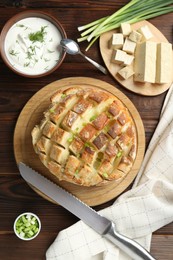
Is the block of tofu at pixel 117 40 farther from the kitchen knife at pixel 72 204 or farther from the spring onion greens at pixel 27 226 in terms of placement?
the spring onion greens at pixel 27 226

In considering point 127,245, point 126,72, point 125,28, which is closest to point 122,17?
point 125,28

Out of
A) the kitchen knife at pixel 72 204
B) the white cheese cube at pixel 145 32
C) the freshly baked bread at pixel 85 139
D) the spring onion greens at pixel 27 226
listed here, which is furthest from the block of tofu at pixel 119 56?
the spring onion greens at pixel 27 226

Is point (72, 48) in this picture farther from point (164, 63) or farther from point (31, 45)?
point (164, 63)

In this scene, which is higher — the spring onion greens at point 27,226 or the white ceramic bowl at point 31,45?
the white ceramic bowl at point 31,45

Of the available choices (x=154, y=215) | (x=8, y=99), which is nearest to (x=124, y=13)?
(x=8, y=99)

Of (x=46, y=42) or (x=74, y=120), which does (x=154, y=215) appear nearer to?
(x=74, y=120)

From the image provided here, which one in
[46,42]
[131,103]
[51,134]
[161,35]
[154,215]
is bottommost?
[154,215]
